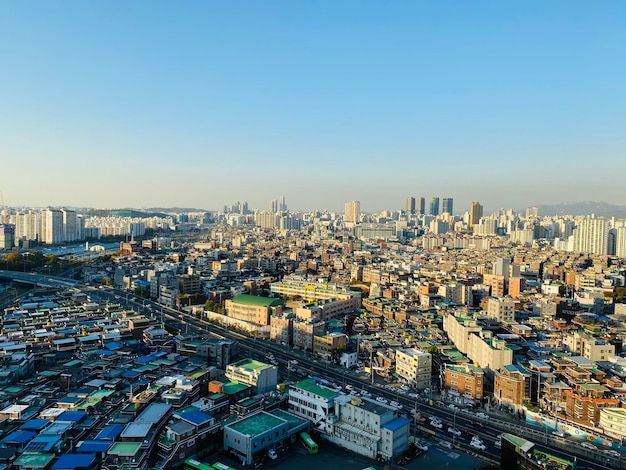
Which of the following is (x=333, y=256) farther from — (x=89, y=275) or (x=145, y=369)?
(x=145, y=369)

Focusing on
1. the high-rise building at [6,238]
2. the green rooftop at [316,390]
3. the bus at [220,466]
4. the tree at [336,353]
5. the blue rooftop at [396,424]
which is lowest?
the bus at [220,466]

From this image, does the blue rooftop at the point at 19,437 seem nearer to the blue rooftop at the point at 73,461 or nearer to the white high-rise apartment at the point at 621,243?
the blue rooftop at the point at 73,461

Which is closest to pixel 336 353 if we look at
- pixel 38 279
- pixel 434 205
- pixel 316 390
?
pixel 316 390

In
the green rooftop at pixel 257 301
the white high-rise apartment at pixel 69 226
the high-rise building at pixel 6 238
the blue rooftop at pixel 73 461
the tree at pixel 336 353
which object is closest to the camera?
the blue rooftop at pixel 73 461

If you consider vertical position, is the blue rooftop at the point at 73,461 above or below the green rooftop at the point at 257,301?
below

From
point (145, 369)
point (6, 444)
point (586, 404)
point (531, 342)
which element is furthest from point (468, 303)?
point (6, 444)

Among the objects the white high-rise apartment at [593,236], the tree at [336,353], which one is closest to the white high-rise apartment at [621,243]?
the white high-rise apartment at [593,236]

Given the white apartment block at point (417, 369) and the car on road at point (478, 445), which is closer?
the car on road at point (478, 445)

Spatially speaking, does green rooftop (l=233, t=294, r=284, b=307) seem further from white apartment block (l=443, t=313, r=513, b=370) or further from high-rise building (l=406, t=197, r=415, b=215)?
high-rise building (l=406, t=197, r=415, b=215)
